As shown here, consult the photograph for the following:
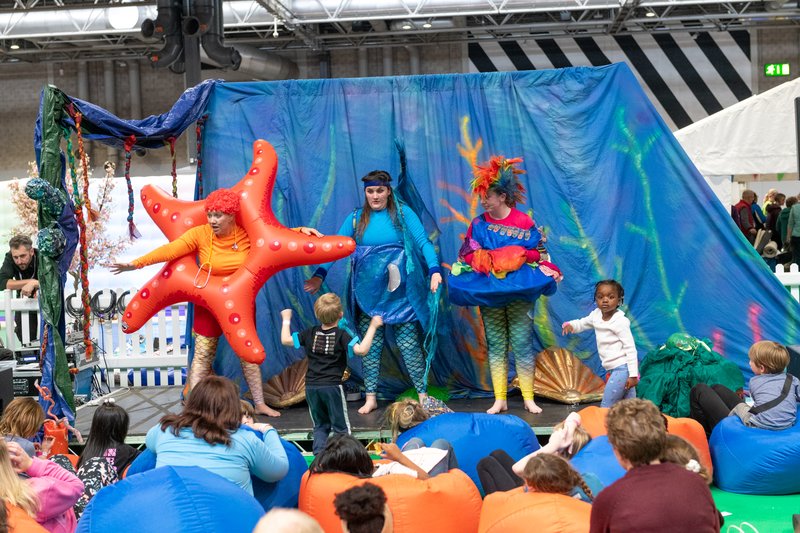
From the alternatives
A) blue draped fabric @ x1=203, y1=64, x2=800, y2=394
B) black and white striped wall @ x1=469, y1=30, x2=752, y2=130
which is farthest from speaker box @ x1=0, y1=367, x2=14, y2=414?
black and white striped wall @ x1=469, y1=30, x2=752, y2=130

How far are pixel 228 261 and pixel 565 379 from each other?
7.03 ft

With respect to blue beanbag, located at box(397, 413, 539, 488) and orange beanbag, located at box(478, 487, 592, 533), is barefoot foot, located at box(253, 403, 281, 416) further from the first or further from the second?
orange beanbag, located at box(478, 487, 592, 533)

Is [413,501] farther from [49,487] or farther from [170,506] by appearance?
[49,487]

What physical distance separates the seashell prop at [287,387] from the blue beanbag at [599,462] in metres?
2.47

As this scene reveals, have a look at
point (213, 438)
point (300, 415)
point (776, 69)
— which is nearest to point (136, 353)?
point (300, 415)

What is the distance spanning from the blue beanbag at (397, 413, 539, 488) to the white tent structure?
635 cm

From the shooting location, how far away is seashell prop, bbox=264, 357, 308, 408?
244 inches

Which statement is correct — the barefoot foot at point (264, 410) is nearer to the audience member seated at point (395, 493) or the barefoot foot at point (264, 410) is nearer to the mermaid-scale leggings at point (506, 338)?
the mermaid-scale leggings at point (506, 338)

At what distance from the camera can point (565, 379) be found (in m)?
6.09

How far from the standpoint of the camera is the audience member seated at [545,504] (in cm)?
315

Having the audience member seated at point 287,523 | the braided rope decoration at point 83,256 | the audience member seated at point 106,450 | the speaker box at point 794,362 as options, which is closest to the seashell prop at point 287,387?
the braided rope decoration at point 83,256

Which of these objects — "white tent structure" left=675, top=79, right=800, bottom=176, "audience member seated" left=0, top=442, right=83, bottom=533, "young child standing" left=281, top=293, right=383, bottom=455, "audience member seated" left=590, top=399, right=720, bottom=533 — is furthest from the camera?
"white tent structure" left=675, top=79, right=800, bottom=176

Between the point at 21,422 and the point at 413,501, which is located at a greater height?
the point at 21,422

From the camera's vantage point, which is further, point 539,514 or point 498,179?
point 498,179
